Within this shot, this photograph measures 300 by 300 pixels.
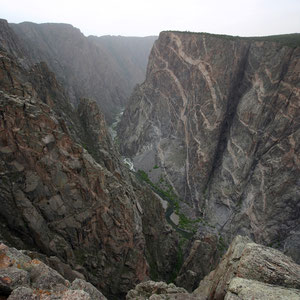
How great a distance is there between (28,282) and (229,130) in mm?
43628

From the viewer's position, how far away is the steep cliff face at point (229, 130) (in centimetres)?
3553

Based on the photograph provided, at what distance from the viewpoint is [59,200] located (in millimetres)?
19219

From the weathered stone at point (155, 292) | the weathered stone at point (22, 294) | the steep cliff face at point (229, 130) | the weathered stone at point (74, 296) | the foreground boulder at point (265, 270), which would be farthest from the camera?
the steep cliff face at point (229, 130)

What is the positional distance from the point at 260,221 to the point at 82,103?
3339 centimetres

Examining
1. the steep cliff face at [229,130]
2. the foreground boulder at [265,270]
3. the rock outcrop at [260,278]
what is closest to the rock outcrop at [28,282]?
the rock outcrop at [260,278]

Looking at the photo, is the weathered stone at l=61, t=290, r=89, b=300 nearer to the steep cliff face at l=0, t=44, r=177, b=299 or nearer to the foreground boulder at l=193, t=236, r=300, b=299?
the foreground boulder at l=193, t=236, r=300, b=299

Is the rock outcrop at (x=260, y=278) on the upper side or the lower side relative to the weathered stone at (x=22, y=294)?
lower

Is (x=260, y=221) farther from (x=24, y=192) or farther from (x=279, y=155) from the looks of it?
(x=24, y=192)

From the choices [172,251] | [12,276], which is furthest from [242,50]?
[12,276]

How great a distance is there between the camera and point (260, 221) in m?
36.5

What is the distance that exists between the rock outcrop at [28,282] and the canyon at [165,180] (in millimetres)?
49

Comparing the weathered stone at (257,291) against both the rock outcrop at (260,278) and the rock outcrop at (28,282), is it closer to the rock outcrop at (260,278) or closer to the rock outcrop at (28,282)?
the rock outcrop at (260,278)

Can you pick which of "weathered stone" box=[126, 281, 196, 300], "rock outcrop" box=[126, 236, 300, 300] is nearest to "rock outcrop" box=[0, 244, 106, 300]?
"weathered stone" box=[126, 281, 196, 300]

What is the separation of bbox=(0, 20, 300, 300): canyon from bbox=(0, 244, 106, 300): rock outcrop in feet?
0.16
